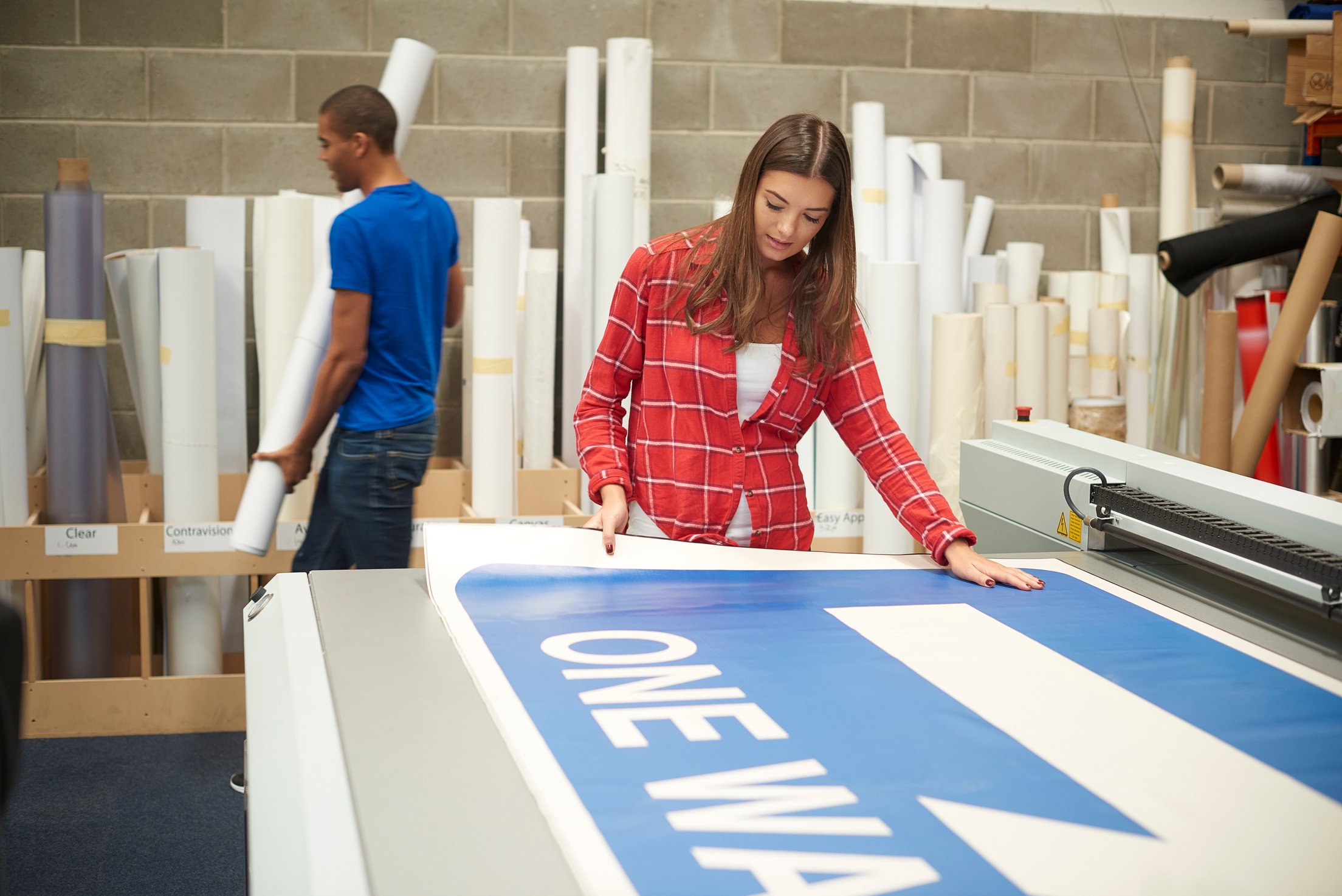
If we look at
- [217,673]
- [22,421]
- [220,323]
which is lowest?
[217,673]

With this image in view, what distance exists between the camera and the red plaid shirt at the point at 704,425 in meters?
1.63

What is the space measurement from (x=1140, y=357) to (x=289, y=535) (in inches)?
93.9

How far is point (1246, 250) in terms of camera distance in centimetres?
327

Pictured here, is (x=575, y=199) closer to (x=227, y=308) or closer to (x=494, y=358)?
(x=494, y=358)

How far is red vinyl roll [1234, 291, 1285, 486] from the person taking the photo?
3309mm

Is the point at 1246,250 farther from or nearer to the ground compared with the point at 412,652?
farther from the ground

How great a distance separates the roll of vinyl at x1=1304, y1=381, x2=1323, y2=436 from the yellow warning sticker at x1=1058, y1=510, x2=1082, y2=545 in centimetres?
158

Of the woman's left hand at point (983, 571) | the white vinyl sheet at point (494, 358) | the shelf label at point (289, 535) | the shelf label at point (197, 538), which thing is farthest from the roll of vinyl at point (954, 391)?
the shelf label at point (197, 538)

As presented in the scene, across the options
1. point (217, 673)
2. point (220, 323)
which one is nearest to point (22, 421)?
point (220, 323)

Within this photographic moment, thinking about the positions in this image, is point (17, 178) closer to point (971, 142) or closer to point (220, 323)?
point (220, 323)

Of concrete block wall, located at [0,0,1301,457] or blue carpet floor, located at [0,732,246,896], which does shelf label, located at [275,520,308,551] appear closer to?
blue carpet floor, located at [0,732,246,896]

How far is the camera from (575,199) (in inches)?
132

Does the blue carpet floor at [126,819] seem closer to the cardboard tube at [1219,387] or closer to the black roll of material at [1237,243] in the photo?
the cardboard tube at [1219,387]

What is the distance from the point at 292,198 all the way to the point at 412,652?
6.51 ft
